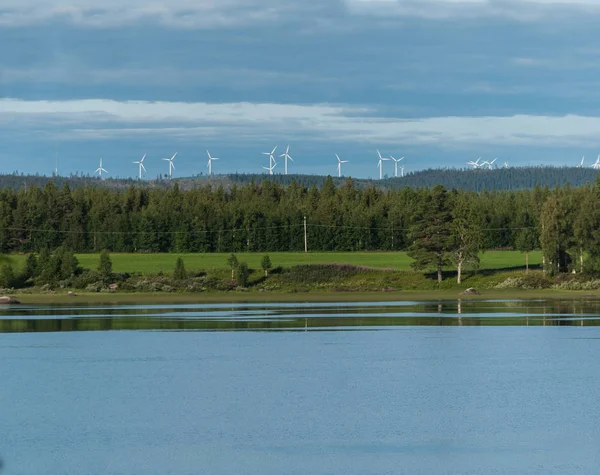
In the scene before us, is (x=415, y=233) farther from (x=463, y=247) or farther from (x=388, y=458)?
(x=388, y=458)

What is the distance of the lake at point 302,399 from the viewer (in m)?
22.6

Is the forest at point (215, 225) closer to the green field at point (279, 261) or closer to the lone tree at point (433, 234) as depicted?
the green field at point (279, 261)

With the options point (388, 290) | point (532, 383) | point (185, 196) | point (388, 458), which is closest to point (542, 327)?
point (532, 383)

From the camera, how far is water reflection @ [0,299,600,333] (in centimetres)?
5716

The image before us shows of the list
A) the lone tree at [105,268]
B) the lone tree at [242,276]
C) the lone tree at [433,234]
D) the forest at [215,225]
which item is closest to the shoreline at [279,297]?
the lone tree at [242,276]

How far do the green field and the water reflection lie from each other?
35.1m

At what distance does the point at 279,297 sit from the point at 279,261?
30.5 metres

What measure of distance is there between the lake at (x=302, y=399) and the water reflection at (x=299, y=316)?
128 cm

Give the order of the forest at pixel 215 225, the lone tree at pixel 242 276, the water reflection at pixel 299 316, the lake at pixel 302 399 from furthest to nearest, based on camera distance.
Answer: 1. the forest at pixel 215 225
2. the lone tree at pixel 242 276
3. the water reflection at pixel 299 316
4. the lake at pixel 302 399

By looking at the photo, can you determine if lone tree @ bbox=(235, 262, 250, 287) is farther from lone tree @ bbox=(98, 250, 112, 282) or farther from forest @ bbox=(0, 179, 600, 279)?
forest @ bbox=(0, 179, 600, 279)

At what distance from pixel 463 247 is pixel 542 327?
165ft

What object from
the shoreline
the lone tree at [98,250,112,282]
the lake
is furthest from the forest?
the lake

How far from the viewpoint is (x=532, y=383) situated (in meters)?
33.1

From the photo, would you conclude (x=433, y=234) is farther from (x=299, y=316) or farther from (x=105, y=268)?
(x=299, y=316)
